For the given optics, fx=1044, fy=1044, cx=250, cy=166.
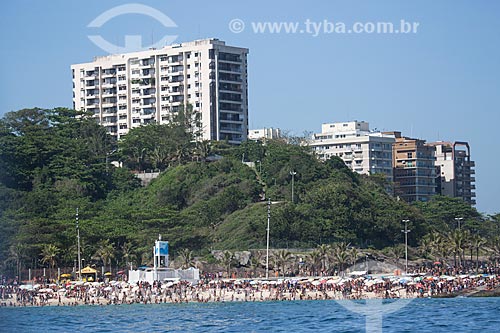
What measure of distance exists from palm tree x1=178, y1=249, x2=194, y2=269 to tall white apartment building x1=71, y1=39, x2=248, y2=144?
41830mm

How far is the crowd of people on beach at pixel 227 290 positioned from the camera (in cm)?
8143

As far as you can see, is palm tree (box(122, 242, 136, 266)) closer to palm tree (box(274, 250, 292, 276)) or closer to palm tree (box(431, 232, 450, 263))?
palm tree (box(274, 250, 292, 276))

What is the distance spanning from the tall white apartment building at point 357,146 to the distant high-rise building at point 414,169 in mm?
3035

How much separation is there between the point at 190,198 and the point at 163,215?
13943 mm

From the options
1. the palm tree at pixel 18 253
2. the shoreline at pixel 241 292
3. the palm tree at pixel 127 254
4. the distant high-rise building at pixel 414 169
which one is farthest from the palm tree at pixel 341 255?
the distant high-rise building at pixel 414 169

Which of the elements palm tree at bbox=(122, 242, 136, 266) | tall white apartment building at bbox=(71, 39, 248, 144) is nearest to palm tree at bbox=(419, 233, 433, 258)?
palm tree at bbox=(122, 242, 136, 266)

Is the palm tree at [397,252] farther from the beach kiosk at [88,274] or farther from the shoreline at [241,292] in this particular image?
the beach kiosk at [88,274]

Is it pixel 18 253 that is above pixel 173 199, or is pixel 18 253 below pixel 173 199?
below

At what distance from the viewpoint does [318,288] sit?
84.2 metres

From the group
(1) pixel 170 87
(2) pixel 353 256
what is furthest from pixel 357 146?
(2) pixel 353 256

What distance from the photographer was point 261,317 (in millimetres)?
65562

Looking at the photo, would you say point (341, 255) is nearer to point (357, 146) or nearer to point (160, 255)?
point (160, 255)

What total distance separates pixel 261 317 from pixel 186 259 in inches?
1280

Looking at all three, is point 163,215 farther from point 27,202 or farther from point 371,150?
point 371,150
